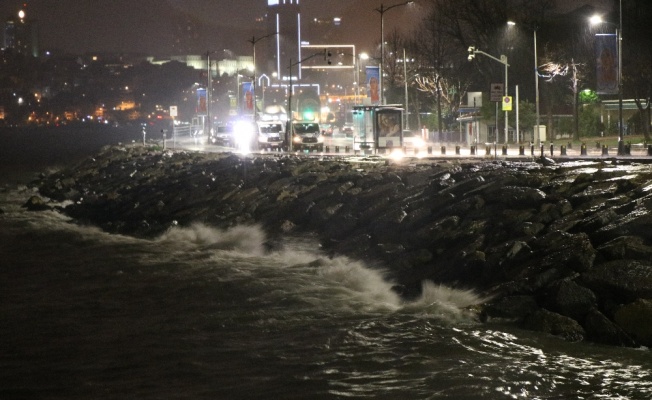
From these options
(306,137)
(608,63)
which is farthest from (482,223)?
(306,137)

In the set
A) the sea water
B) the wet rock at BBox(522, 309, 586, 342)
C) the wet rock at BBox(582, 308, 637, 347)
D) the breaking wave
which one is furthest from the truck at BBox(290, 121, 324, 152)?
the wet rock at BBox(582, 308, 637, 347)

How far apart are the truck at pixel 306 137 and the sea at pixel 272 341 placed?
4332 cm

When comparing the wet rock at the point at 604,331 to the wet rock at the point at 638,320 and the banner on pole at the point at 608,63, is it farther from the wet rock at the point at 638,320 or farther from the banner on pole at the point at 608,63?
the banner on pole at the point at 608,63

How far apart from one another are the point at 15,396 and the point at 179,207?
75.2 feet

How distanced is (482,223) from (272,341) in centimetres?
746

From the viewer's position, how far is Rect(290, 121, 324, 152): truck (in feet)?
227

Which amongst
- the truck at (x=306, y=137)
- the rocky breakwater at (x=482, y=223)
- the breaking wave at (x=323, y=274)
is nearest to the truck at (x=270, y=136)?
the truck at (x=306, y=137)

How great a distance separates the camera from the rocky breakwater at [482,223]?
51.9 feet

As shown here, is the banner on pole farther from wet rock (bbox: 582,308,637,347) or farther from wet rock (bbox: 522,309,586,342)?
wet rock (bbox: 582,308,637,347)

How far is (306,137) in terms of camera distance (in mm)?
70438

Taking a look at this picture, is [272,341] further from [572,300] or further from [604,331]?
[604,331]

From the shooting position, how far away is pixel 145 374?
1424 cm

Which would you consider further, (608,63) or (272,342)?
(608,63)

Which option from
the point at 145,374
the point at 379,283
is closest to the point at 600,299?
the point at 379,283
